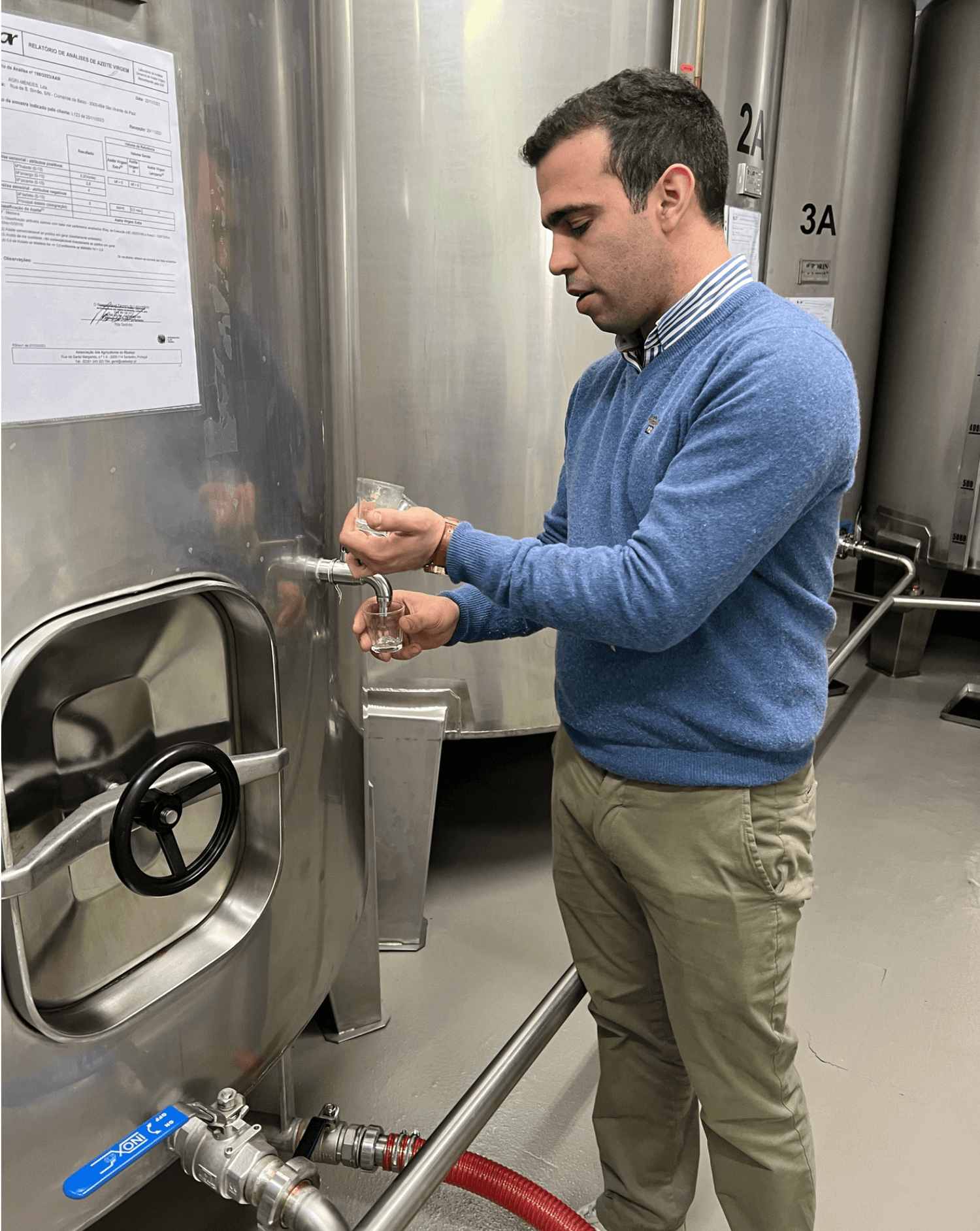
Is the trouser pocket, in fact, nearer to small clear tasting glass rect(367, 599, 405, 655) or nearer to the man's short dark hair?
small clear tasting glass rect(367, 599, 405, 655)

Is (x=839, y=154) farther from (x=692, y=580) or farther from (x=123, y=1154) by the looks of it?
(x=123, y=1154)

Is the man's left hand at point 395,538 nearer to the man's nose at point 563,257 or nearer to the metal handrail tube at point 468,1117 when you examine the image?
the man's nose at point 563,257

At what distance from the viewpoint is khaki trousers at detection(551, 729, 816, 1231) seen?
0.93 meters

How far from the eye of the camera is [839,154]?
2533 millimetres

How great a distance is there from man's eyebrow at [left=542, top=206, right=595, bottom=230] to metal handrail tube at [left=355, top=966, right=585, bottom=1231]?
0.86 m

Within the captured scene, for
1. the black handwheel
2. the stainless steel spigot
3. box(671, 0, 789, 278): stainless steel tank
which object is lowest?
the stainless steel spigot

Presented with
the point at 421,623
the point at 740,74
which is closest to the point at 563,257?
the point at 421,623

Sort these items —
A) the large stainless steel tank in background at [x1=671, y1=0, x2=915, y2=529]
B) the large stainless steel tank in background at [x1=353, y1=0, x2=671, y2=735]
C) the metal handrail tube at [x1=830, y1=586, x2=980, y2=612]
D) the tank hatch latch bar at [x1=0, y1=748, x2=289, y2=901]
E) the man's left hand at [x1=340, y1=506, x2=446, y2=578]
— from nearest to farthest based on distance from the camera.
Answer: the tank hatch latch bar at [x1=0, y1=748, x2=289, y2=901]
the man's left hand at [x1=340, y1=506, x2=446, y2=578]
the large stainless steel tank in background at [x1=353, y1=0, x2=671, y2=735]
the large stainless steel tank in background at [x1=671, y1=0, x2=915, y2=529]
the metal handrail tube at [x1=830, y1=586, x2=980, y2=612]

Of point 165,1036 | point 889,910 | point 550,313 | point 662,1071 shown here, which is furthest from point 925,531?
point 165,1036

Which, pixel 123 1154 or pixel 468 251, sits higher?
pixel 468 251

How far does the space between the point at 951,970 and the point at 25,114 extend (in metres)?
1.84

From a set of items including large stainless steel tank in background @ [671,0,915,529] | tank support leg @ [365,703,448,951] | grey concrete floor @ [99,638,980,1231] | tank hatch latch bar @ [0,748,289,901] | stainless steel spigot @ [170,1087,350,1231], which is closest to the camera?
tank hatch latch bar @ [0,748,289,901]

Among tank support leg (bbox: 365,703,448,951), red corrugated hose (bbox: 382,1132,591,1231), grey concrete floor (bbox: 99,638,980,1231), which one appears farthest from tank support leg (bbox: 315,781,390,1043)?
red corrugated hose (bbox: 382,1132,591,1231)

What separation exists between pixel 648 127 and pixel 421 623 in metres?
0.54
